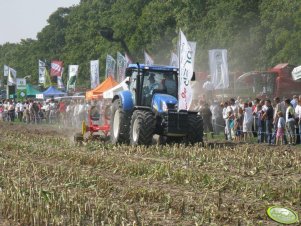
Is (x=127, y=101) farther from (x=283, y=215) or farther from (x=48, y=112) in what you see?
(x=48, y=112)

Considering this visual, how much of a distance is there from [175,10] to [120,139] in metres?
33.6

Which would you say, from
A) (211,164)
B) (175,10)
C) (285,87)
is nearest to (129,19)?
(175,10)

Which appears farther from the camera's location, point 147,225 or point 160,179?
point 160,179

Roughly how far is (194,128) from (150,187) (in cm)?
594

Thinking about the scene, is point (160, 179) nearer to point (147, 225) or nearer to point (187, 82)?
point (147, 225)

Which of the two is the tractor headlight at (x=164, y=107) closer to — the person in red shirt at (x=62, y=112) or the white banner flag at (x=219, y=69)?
the white banner flag at (x=219, y=69)

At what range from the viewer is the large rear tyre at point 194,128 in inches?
553

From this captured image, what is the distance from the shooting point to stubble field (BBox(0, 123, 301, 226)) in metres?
6.29

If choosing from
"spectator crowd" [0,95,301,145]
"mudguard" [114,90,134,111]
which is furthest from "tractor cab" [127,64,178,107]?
"spectator crowd" [0,95,301,145]

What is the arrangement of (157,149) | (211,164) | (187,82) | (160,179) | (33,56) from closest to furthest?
(160,179), (211,164), (157,149), (187,82), (33,56)

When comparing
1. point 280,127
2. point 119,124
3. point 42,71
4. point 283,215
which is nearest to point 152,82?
point 119,124

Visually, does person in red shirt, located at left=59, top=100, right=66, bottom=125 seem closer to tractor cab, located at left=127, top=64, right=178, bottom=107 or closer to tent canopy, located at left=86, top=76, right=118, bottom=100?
tent canopy, located at left=86, top=76, right=118, bottom=100

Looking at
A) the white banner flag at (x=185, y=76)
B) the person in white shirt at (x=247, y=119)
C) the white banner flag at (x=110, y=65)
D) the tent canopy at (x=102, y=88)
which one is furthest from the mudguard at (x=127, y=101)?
the white banner flag at (x=110, y=65)

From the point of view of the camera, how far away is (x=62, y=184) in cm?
819
